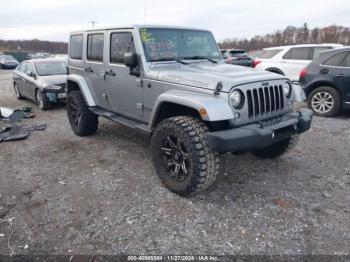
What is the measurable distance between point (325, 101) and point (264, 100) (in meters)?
4.48

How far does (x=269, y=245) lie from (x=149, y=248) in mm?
1103

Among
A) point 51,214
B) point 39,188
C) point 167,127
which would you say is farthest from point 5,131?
point 167,127

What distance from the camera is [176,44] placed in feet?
14.2

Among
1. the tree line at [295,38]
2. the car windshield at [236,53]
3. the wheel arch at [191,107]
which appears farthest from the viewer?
the tree line at [295,38]

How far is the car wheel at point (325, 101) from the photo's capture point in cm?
690

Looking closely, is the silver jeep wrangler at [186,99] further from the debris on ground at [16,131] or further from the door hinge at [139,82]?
the debris on ground at [16,131]

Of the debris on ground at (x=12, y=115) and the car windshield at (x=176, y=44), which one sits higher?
the car windshield at (x=176, y=44)

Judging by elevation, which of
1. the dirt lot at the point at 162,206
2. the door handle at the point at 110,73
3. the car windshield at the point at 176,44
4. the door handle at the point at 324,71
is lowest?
the dirt lot at the point at 162,206

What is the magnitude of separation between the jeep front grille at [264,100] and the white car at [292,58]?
607cm

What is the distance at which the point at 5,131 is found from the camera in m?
6.39

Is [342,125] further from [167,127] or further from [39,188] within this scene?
[39,188]

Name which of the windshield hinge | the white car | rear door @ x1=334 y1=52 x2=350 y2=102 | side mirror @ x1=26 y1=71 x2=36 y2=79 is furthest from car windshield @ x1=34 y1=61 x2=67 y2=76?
rear door @ x1=334 y1=52 x2=350 y2=102

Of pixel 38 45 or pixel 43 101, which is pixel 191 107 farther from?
pixel 38 45

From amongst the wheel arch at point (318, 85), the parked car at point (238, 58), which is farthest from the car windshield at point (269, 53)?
the parked car at point (238, 58)
